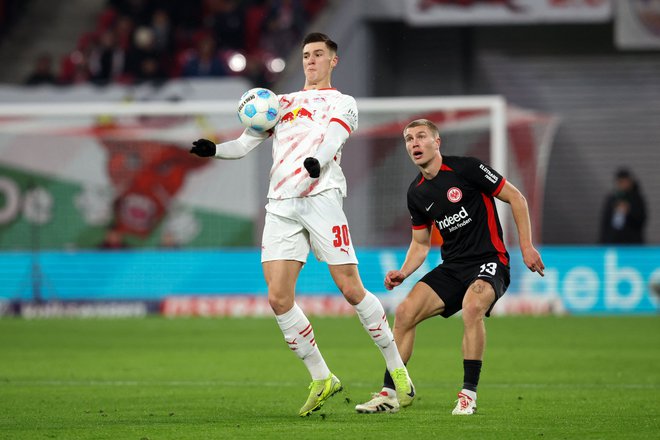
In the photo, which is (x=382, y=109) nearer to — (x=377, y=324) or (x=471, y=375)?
(x=377, y=324)

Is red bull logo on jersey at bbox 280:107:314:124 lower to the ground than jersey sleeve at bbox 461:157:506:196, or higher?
higher

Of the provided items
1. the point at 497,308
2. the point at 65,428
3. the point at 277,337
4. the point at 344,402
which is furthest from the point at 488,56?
the point at 65,428

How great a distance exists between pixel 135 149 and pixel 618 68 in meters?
9.75

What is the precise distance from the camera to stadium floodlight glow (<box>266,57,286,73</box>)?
22.3 meters

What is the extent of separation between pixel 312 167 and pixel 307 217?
21.4 inches

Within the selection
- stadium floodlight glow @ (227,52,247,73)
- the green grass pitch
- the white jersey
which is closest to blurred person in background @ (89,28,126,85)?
stadium floodlight glow @ (227,52,247,73)

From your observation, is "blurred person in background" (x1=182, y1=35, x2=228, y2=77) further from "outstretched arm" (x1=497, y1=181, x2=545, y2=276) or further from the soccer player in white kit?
"outstretched arm" (x1=497, y1=181, x2=545, y2=276)

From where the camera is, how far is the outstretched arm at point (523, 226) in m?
7.88

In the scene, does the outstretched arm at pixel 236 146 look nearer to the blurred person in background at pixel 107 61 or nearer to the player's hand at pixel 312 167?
the player's hand at pixel 312 167

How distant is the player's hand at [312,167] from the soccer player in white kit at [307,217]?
1.13 feet

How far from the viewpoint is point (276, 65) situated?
2244 cm

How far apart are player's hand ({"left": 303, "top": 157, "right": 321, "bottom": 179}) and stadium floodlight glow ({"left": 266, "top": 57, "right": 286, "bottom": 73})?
49.0ft

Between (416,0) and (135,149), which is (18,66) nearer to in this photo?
(135,149)

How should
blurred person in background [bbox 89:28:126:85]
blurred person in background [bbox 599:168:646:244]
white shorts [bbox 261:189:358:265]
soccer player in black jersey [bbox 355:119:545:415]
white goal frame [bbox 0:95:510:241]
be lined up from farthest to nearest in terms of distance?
blurred person in background [bbox 89:28:126:85], blurred person in background [bbox 599:168:646:244], white goal frame [bbox 0:95:510:241], soccer player in black jersey [bbox 355:119:545:415], white shorts [bbox 261:189:358:265]
